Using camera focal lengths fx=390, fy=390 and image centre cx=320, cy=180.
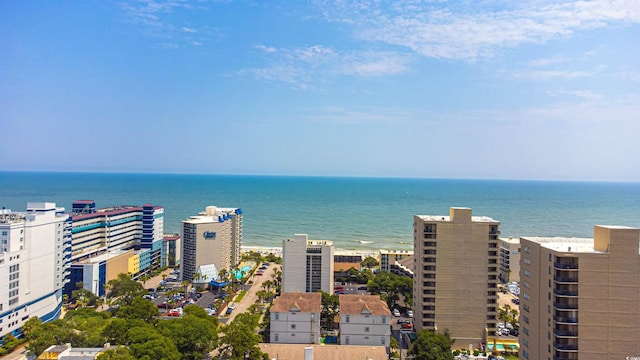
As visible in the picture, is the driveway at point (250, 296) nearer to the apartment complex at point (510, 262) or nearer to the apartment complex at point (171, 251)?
the apartment complex at point (171, 251)

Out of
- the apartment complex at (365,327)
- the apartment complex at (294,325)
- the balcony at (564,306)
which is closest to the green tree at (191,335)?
the apartment complex at (294,325)

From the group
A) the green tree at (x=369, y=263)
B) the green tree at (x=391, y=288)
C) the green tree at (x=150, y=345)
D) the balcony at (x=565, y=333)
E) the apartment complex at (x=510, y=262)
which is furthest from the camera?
the green tree at (x=369, y=263)

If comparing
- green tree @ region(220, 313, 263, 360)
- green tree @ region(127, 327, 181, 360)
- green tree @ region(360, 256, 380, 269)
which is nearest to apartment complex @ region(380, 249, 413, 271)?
green tree @ region(360, 256, 380, 269)

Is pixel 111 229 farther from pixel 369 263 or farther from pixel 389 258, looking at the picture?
pixel 389 258

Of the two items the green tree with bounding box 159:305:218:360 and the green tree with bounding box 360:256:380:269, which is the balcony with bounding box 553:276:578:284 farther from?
the green tree with bounding box 360:256:380:269

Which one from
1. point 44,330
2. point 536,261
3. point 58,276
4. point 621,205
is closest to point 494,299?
point 536,261

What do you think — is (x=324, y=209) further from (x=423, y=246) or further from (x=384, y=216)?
(x=423, y=246)
